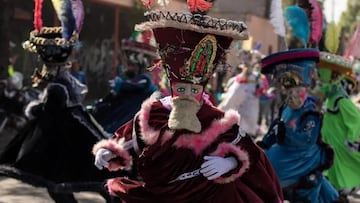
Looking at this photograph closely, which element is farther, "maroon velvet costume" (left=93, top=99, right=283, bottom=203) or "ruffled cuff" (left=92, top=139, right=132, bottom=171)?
"ruffled cuff" (left=92, top=139, right=132, bottom=171)

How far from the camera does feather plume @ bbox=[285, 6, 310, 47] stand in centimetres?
630

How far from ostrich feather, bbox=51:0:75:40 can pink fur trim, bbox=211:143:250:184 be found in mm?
2685

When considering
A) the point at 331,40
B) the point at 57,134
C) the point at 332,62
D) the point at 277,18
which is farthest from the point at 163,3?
the point at 331,40

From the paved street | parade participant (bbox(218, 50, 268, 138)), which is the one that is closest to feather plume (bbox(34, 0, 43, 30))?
the paved street

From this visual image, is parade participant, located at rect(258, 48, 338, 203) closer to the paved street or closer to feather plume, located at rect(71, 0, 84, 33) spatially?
feather plume, located at rect(71, 0, 84, 33)

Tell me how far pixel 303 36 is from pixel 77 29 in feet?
7.25

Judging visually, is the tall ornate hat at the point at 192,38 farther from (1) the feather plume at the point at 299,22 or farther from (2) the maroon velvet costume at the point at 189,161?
(1) the feather plume at the point at 299,22

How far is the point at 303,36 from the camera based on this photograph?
632 cm

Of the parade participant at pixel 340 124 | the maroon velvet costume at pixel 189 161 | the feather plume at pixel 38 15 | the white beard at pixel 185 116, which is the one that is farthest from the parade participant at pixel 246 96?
the white beard at pixel 185 116

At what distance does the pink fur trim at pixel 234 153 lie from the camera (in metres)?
A: 3.45

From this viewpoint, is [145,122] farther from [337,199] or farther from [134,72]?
[134,72]

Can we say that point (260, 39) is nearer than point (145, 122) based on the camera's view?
No

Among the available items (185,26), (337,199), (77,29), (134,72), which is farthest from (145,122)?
(134,72)

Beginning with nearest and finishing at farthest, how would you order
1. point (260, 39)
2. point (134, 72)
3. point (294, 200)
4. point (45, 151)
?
point (45, 151) → point (294, 200) → point (134, 72) → point (260, 39)
